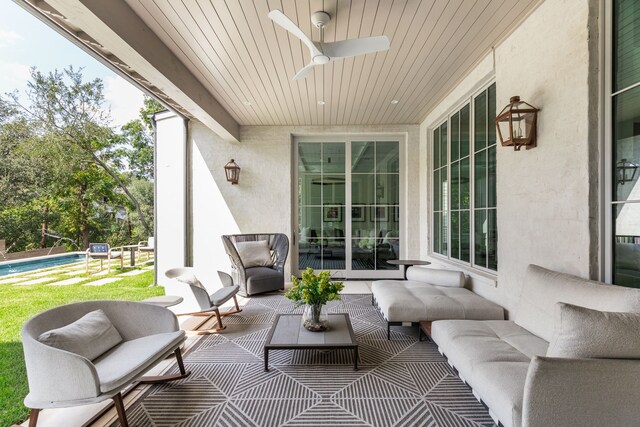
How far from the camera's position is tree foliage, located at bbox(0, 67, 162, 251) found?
4387 mm

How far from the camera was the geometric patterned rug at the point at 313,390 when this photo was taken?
180 cm

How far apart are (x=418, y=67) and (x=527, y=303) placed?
8.74 ft

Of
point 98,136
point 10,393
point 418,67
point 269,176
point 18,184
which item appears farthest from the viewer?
point 98,136

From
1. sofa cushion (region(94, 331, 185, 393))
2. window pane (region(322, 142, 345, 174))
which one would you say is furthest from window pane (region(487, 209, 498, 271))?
sofa cushion (region(94, 331, 185, 393))

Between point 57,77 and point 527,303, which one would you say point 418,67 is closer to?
point 527,303

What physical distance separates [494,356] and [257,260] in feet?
12.3

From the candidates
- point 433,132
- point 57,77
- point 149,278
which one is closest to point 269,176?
point 433,132

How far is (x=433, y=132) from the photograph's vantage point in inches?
199

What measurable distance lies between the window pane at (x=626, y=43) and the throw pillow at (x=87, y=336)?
12.3ft

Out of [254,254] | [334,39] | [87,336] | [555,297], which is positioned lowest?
[87,336]

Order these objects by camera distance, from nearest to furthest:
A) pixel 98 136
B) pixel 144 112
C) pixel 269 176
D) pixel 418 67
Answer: pixel 418 67 → pixel 269 176 → pixel 98 136 → pixel 144 112

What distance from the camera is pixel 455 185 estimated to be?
13.5ft

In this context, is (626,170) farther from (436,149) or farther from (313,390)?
(436,149)

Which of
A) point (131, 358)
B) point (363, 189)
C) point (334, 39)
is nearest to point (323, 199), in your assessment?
point (363, 189)
